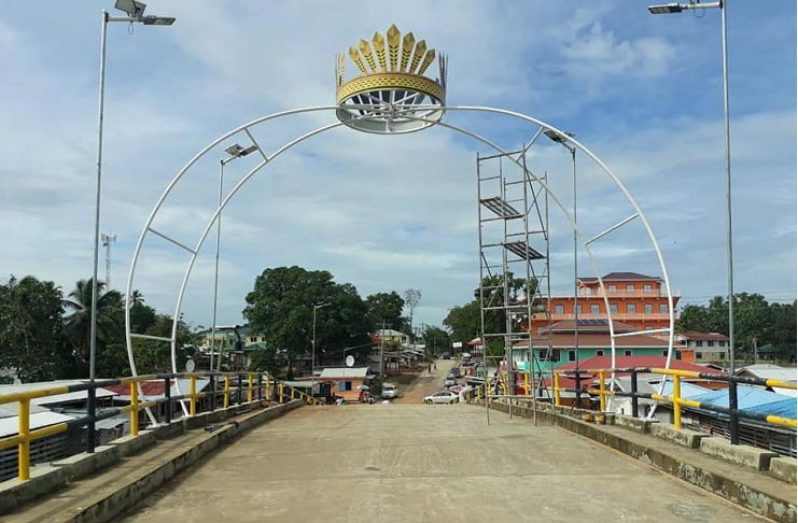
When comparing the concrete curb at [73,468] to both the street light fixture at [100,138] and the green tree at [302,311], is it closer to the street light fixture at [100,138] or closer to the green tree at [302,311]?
the street light fixture at [100,138]

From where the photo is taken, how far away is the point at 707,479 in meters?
6.41

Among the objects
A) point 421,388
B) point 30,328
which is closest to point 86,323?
point 30,328

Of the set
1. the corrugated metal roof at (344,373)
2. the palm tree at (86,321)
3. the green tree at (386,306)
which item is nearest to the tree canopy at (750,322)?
the green tree at (386,306)

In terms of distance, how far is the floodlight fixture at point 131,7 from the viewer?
9.12m

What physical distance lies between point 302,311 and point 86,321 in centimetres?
2349

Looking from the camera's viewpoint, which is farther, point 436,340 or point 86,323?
point 436,340

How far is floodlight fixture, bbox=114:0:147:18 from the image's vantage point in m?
9.12

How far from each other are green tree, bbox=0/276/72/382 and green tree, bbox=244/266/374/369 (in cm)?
2608

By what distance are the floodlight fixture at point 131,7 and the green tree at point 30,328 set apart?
4042 cm

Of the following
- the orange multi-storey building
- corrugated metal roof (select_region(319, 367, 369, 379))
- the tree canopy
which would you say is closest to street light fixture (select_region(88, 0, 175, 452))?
corrugated metal roof (select_region(319, 367, 369, 379))

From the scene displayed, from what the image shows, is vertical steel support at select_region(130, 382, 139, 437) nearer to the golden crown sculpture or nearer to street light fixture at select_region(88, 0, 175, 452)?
street light fixture at select_region(88, 0, 175, 452)

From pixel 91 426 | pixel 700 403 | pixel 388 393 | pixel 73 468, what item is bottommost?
pixel 388 393

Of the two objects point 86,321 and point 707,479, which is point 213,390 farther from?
point 86,321

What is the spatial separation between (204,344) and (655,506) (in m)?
76.0
